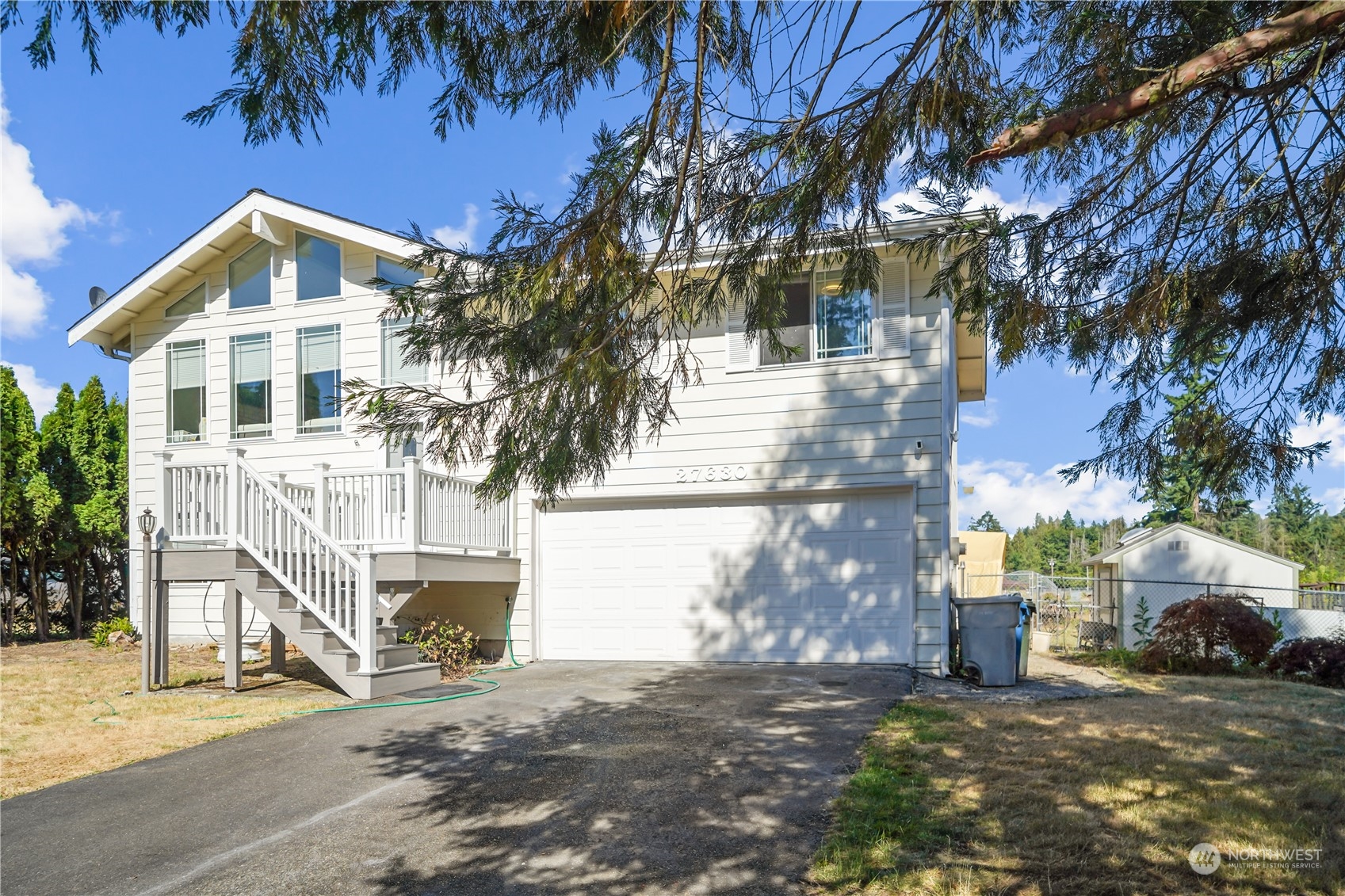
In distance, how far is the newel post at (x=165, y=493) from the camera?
8.95 m

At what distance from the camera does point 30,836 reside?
4.50 meters

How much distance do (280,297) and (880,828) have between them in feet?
36.8

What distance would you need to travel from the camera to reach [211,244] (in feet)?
40.7

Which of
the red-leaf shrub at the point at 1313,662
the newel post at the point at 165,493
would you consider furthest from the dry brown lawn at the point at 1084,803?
the newel post at the point at 165,493

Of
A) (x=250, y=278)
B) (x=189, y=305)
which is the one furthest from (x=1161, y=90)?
(x=189, y=305)

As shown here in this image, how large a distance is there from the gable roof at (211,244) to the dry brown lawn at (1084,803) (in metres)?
9.13

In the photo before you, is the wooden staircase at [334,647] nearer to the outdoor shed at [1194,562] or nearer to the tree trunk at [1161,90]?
the tree trunk at [1161,90]

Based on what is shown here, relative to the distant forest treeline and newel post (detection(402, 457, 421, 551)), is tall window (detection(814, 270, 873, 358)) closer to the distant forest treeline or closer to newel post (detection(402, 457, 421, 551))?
the distant forest treeline

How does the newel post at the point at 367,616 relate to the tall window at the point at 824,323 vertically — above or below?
below

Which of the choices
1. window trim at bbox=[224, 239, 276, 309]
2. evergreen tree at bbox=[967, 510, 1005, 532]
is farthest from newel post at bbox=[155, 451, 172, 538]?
evergreen tree at bbox=[967, 510, 1005, 532]

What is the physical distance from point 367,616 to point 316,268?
249 inches

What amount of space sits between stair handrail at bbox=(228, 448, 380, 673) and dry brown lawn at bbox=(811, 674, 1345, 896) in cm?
470

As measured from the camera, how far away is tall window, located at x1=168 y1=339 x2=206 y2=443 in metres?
12.7

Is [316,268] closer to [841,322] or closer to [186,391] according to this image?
[186,391]
